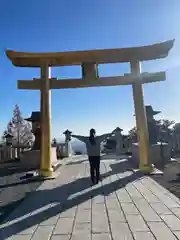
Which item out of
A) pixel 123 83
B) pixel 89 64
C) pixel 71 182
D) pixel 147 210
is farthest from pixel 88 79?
pixel 147 210

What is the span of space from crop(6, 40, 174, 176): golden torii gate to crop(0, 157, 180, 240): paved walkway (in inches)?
91.9

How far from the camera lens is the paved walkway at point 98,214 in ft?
10.5

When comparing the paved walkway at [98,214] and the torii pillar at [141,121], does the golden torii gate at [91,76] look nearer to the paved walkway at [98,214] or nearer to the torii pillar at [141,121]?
the torii pillar at [141,121]

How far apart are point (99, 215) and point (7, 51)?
656 cm

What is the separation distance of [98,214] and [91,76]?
568cm

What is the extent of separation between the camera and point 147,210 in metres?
4.10

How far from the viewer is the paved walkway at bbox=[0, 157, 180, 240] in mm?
3205

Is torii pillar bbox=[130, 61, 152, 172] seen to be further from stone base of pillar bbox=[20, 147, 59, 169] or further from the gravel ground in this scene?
stone base of pillar bbox=[20, 147, 59, 169]

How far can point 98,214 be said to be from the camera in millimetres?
4012

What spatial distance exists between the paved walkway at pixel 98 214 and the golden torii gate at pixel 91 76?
7.66 feet

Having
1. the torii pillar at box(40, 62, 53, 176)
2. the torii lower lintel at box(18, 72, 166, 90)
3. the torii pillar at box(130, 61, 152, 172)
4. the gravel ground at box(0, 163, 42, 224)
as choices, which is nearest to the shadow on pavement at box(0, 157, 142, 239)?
the gravel ground at box(0, 163, 42, 224)

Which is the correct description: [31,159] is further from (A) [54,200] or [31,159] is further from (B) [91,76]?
(A) [54,200]

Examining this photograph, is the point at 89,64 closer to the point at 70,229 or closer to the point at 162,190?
the point at 162,190

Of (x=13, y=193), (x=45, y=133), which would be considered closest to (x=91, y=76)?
(x=45, y=133)
